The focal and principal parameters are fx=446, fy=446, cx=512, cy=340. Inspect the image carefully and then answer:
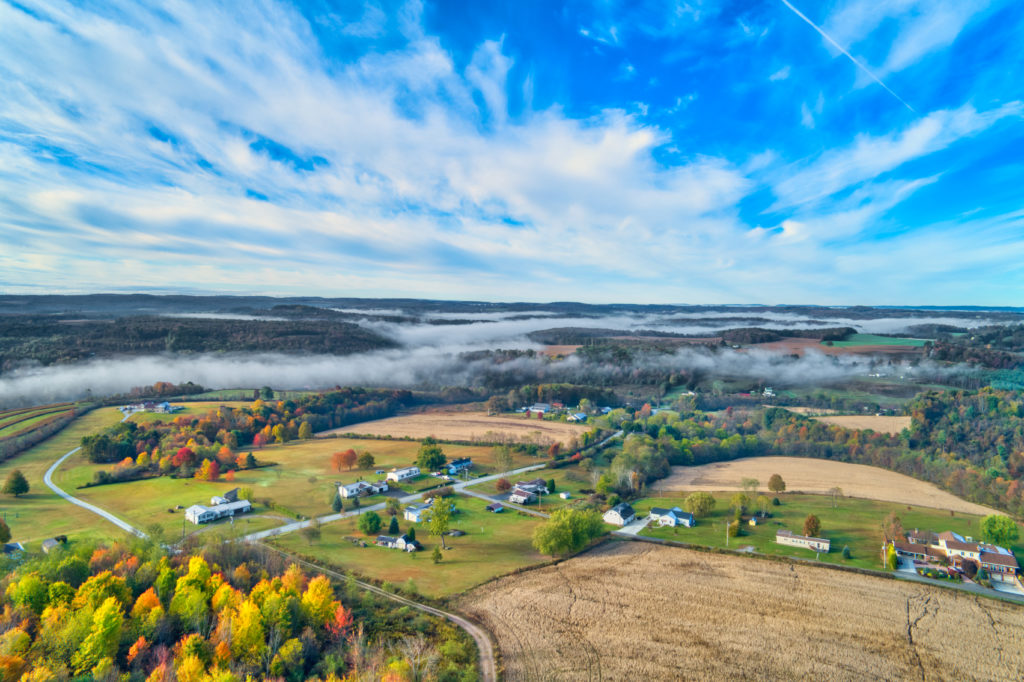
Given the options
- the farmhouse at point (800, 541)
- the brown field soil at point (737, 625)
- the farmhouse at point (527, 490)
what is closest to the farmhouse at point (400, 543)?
the brown field soil at point (737, 625)

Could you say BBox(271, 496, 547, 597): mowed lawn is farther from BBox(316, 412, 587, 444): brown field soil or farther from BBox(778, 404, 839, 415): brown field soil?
BBox(778, 404, 839, 415): brown field soil

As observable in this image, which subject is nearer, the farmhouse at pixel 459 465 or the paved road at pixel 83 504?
the paved road at pixel 83 504

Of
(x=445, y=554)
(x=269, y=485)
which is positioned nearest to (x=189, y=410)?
(x=269, y=485)

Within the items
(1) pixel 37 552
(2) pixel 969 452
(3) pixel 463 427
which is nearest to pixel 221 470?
(1) pixel 37 552

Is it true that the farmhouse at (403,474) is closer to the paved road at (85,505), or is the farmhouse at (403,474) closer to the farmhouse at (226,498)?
the farmhouse at (226,498)

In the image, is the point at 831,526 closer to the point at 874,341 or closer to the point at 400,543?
the point at 400,543

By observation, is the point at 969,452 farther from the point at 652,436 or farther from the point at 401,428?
the point at 401,428

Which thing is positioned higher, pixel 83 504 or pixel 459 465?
pixel 83 504
